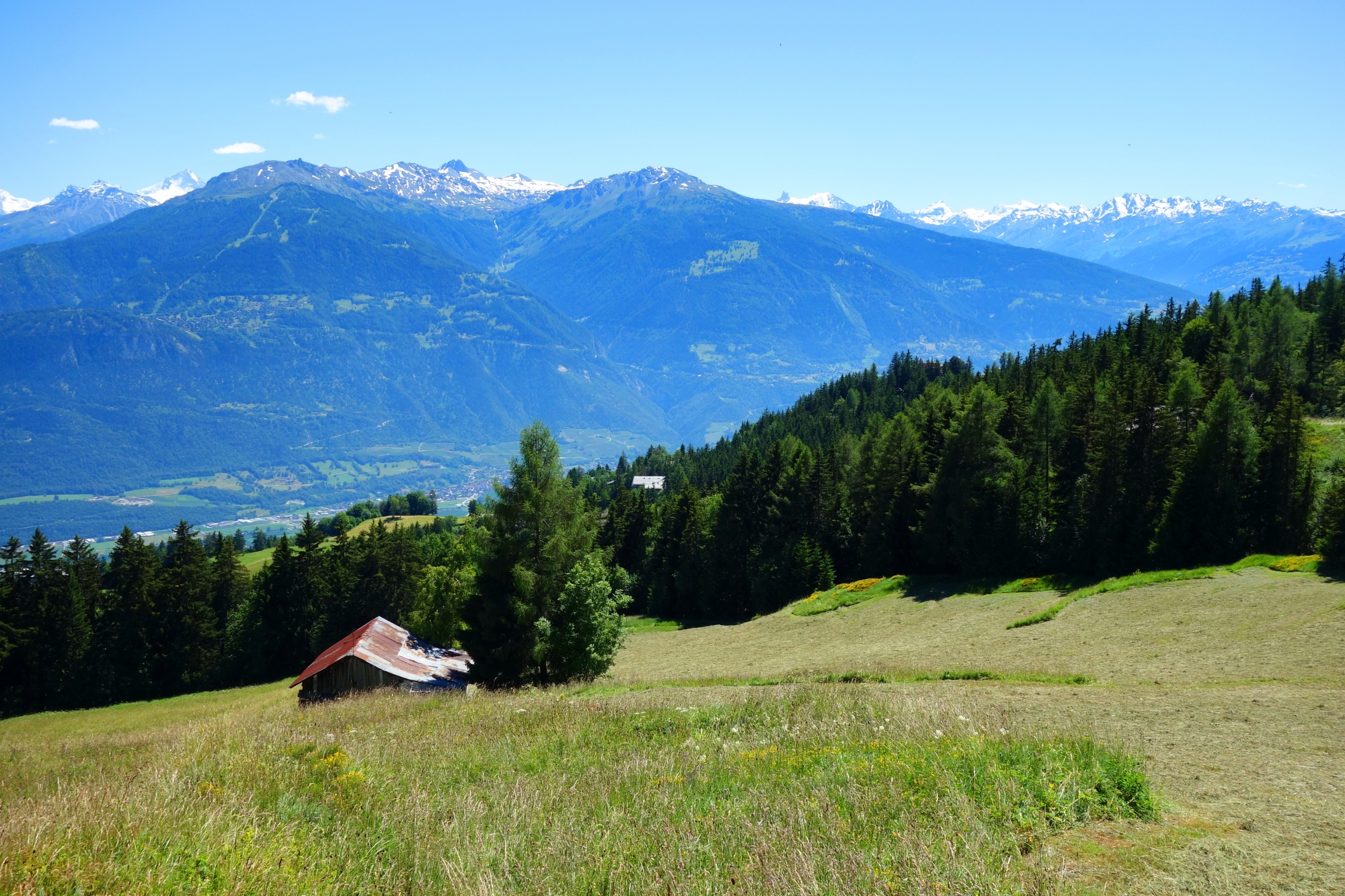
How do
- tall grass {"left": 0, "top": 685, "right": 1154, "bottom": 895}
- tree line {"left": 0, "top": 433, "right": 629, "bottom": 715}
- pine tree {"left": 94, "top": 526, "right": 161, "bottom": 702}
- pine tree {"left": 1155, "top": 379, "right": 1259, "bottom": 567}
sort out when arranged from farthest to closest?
pine tree {"left": 94, "top": 526, "right": 161, "bottom": 702} → pine tree {"left": 1155, "top": 379, "right": 1259, "bottom": 567} → tree line {"left": 0, "top": 433, "right": 629, "bottom": 715} → tall grass {"left": 0, "top": 685, "right": 1154, "bottom": 895}

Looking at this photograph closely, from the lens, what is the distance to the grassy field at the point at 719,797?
582 cm

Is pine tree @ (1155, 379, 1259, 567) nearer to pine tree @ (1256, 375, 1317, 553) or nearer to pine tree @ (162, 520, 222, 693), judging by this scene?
pine tree @ (1256, 375, 1317, 553)

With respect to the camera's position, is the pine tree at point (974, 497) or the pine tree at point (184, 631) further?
the pine tree at point (184, 631)

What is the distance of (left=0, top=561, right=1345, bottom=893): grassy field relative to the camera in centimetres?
582

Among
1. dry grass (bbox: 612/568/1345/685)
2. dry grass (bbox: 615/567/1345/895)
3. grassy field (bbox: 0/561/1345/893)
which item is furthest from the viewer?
dry grass (bbox: 612/568/1345/685)

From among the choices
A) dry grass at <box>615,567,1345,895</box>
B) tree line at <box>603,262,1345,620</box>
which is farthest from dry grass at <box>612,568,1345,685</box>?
tree line at <box>603,262,1345,620</box>

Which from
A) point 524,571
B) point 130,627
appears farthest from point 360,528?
point 524,571

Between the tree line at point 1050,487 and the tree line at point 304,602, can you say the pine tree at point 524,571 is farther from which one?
the tree line at point 1050,487

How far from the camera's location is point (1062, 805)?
750cm

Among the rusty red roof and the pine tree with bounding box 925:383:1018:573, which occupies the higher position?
the pine tree with bounding box 925:383:1018:573

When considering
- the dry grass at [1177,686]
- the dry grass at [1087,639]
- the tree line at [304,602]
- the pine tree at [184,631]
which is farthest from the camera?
the pine tree at [184,631]

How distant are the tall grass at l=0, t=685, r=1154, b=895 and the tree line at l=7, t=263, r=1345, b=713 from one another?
20104 millimetres

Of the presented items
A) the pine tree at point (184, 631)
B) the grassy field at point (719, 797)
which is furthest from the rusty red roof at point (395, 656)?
the pine tree at point (184, 631)

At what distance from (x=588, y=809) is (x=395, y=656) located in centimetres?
2996
